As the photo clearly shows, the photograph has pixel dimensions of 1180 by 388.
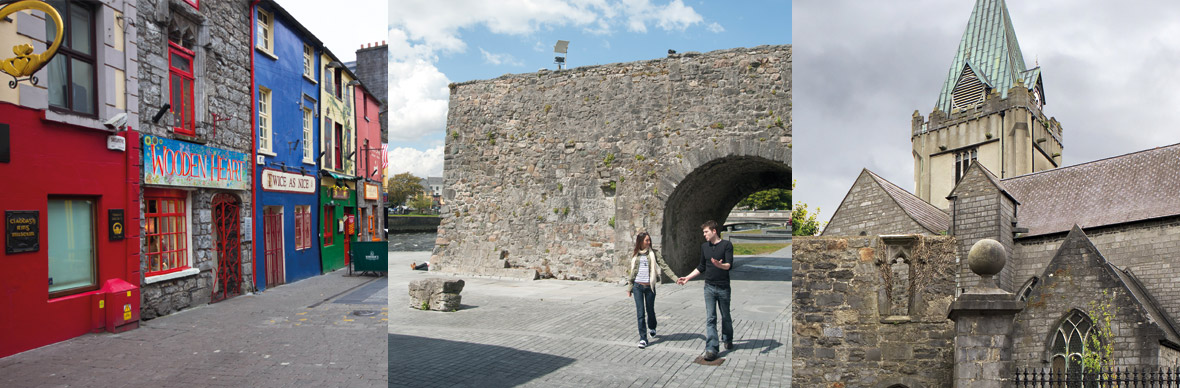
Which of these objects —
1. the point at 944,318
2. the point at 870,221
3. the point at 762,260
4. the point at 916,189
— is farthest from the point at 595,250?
the point at 944,318

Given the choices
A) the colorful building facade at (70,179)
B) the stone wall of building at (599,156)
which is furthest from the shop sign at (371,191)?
the stone wall of building at (599,156)

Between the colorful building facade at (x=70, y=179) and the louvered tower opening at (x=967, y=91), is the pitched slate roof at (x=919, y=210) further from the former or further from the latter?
the colorful building facade at (x=70, y=179)

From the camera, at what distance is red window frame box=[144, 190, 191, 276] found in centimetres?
298

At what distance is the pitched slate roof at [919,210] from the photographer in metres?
2.66

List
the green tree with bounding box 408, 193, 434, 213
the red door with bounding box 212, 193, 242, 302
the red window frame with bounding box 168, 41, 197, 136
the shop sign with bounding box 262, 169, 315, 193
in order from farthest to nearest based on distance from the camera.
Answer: the shop sign with bounding box 262, 169, 315, 193 < the red door with bounding box 212, 193, 242, 302 < the red window frame with bounding box 168, 41, 197, 136 < the green tree with bounding box 408, 193, 434, 213

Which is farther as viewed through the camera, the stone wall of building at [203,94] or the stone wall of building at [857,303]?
the stone wall of building at [203,94]

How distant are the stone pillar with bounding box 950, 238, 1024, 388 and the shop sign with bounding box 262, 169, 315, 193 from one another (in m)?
3.95

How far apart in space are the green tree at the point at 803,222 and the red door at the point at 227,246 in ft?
10.5

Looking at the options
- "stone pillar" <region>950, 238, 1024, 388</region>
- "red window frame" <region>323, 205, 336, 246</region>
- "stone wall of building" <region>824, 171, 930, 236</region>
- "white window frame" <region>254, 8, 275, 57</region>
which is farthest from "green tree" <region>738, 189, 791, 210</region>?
"white window frame" <region>254, 8, 275, 57</region>

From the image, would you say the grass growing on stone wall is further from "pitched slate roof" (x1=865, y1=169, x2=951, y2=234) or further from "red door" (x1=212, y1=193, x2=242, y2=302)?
"red door" (x1=212, y1=193, x2=242, y2=302)

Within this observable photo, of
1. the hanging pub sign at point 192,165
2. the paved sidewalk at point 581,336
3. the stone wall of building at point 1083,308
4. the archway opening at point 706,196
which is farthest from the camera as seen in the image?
the hanging pub sign at point 192,165

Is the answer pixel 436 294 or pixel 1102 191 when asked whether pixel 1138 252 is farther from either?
pixel 436 294

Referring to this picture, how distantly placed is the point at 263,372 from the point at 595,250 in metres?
2.48

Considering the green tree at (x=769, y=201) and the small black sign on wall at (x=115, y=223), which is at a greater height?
the green tree at (x=769, y=201)
